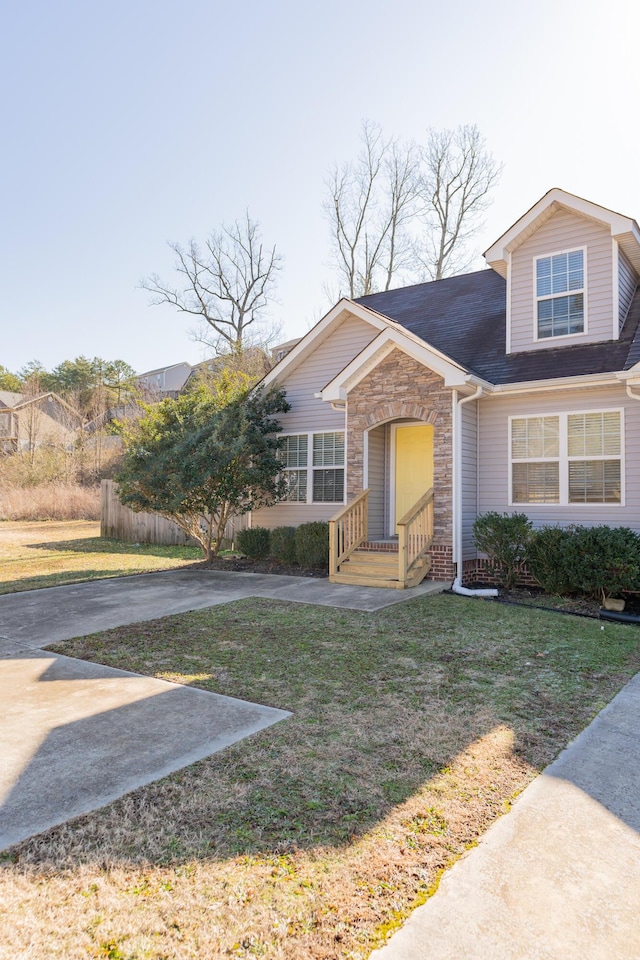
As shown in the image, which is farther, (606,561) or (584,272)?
(584,272)

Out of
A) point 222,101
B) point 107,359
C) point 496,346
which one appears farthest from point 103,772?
point 107,359

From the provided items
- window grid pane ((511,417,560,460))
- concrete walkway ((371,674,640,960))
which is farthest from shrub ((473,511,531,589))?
concrete walkway ((371,674,640,960))

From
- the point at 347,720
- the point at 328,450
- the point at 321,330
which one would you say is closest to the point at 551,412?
the point at 328,450

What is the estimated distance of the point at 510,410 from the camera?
10.3 meters

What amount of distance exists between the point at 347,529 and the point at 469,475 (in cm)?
237

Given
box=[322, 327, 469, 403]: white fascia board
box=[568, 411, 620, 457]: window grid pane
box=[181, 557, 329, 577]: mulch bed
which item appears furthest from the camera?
box=[181, 557, 329, 577]: mulch bed

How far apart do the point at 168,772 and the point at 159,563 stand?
33.6ft

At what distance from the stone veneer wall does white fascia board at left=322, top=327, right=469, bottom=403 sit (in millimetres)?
125

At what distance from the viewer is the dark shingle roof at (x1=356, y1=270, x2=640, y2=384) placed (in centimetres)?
958

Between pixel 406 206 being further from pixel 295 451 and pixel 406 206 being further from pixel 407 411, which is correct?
pixel 407 411

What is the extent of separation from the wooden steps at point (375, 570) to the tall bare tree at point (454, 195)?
19721mm

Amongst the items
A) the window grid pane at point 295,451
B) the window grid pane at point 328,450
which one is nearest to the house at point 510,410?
the window grid pane at point 328,450

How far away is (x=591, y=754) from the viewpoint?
3.56m

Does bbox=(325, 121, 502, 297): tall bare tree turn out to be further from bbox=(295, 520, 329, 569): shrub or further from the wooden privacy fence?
bbox=(295, 520, 329, 569): shrub
